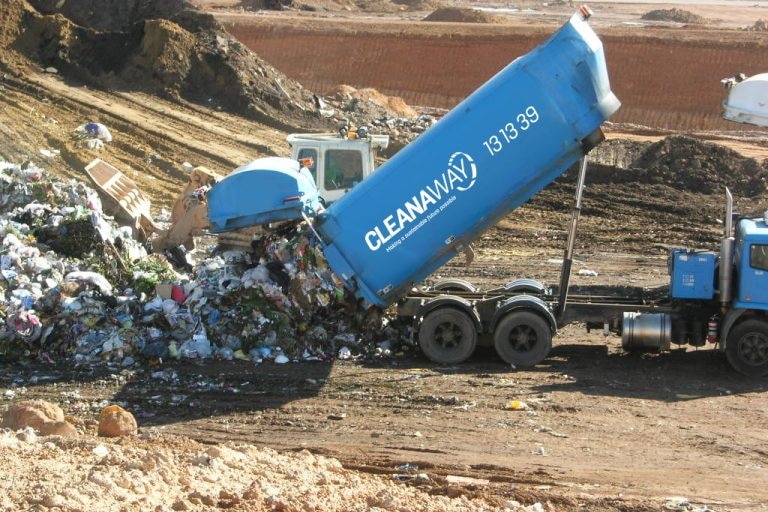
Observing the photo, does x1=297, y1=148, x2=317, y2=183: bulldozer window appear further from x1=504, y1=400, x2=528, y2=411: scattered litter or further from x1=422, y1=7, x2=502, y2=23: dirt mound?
x1=422, y1=7, x2=502, y2=23: dirt mound

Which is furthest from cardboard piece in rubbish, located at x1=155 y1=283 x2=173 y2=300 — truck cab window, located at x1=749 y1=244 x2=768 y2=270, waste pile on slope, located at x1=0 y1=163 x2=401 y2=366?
truck cab window, located at x1=749 y1=244 x2=768 y2=270

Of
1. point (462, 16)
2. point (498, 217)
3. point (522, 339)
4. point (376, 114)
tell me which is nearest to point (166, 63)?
point (376, 114)

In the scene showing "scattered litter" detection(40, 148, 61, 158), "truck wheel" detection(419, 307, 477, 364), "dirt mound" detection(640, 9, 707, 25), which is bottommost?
"truck wheel" detection(419, 307, 477, 364)

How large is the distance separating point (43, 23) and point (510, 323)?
Result: 1928 centimetres

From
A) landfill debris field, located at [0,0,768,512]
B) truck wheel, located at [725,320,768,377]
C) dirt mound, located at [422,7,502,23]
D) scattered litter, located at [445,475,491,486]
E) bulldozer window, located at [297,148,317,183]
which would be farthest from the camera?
dirt mound, located at [422,7,502,23]

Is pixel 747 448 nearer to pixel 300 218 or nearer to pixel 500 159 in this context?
pixel 500 159

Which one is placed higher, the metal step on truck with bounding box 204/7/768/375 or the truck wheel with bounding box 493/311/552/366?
the metal step on truck with bounding box 204/7/768/375

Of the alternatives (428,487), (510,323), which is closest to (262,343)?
(510,323)

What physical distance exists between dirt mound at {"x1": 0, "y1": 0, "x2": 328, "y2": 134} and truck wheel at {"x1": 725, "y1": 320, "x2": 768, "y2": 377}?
51.6 feet

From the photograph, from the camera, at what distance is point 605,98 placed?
13.1 meters

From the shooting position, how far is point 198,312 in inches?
546

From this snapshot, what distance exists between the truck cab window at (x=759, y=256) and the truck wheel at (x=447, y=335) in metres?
3.42

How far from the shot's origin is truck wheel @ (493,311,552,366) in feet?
44.2

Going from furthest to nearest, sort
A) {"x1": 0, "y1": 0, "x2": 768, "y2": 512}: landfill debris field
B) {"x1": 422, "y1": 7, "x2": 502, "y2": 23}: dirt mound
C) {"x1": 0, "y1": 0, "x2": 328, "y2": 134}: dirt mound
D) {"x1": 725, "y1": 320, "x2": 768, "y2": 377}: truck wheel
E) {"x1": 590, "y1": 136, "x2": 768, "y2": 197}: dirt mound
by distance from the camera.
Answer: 1. {"x1": 422, "y1": 7, "x2": 502, "y2": 23}: dirt mound
2. {"x1": 0, "y1": 0, "x2": 328, "y2": 134}: dirt mound
3. {"x1": 590, "y1": 136, "x2": 768, "y2": 197}: dirt mound
4. {"x1": 725, "y1": 320, "x2": 768, "y2": 377}: truck wheel
5. {"x1": 0, "y1": 0, "x2": 768, "y2": 512}: landfill debris field
